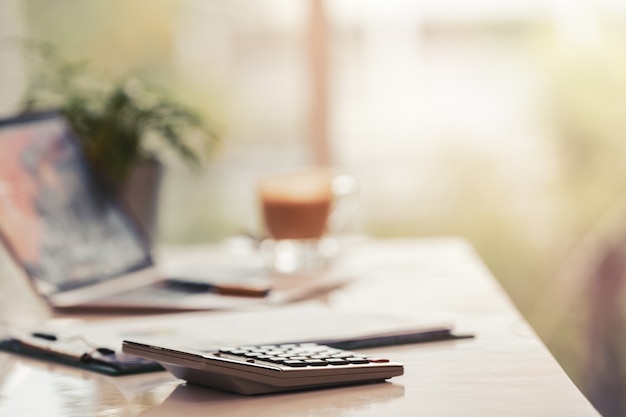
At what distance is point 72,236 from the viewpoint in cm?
133

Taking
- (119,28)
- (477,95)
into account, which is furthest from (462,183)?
(119,28)

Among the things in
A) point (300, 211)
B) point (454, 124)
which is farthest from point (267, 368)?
point (454, 124)

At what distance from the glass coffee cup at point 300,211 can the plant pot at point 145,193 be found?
0.49ft

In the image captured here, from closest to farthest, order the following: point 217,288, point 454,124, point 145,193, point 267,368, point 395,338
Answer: point 267,368 < point 395,338 < point 217,288 < point 145,193 < point 454,124

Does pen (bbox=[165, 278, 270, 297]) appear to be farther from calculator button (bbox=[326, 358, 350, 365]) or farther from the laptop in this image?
calculator button (bbox=[326, 358, 350, 365])

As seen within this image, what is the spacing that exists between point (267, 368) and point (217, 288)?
51 centimetres

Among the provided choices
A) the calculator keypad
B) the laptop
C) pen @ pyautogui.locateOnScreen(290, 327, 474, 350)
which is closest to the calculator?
the calculator keypad

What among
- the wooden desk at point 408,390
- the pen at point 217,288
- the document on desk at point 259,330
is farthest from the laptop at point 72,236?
the wooden desk at point 408,390

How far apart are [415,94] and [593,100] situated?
43 cm

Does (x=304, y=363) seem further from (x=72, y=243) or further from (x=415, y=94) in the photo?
(x=415, y=94)

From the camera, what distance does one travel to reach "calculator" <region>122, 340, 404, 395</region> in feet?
2.60

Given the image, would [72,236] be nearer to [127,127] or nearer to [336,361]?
[127,127]

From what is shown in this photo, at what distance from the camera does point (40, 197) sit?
131cm

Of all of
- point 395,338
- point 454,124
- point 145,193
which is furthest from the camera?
point 454,124
